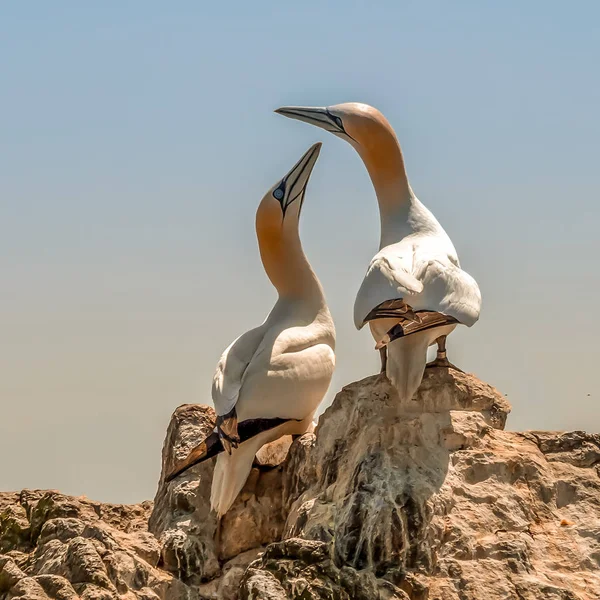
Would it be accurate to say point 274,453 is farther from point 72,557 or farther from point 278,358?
point 72,557

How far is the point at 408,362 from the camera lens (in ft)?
38.1

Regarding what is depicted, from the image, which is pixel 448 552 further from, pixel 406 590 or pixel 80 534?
pixel 80 534

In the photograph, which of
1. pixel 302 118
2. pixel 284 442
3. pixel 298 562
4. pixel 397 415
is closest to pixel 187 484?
pixel 284 442

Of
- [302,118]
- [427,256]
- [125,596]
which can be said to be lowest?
[125,596]

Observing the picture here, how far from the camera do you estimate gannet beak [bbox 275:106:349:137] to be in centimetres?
1484

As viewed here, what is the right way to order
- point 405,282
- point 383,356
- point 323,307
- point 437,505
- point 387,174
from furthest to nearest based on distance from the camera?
point 323,307 → point 387,174 → point 383,356 → point 405,282 → point 437,505

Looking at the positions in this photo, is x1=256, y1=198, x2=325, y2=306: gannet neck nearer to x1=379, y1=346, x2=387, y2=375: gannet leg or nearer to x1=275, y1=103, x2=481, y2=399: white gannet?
x1=275, y1=103, x2=481, y2=399: white gannet

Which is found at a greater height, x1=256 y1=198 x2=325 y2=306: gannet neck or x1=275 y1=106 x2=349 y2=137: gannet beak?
x1=275 y1=106 x2=349 y2=137: gannet beak

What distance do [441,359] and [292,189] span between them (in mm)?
3366

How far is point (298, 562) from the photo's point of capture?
10.1m

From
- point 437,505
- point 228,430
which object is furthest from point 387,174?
point 437,505

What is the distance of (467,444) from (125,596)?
111 inches

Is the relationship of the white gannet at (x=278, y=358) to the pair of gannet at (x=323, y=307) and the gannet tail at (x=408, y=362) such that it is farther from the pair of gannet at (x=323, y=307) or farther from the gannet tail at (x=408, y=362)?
the gannet tail at (x=408, y=362)

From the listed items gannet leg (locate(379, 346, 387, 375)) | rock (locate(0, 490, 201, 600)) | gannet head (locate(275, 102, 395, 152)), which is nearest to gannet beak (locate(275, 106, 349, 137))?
gannet head (locate(275, 102, 395, 152))
